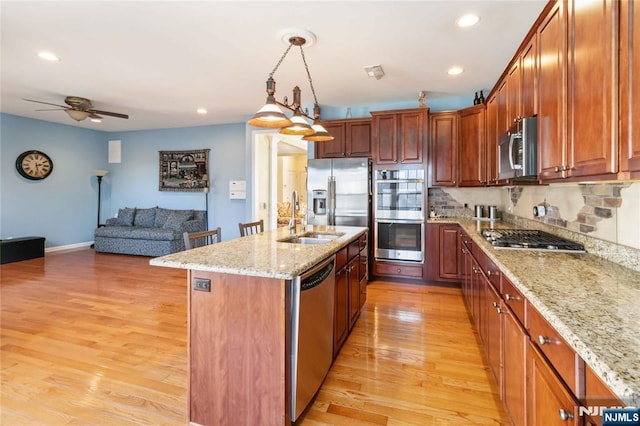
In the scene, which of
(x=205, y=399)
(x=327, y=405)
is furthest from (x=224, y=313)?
(x=327, y=405)

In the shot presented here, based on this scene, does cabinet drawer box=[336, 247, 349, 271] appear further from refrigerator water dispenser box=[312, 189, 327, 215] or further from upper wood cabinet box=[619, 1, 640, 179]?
refrigerator water dispenser box=[312, 189, 327, 215]

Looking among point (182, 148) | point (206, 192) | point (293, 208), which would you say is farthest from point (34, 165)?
point (293, 208)

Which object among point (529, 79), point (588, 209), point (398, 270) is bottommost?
point (398, 270)

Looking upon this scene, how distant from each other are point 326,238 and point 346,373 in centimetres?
112

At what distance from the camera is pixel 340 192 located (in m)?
4.59

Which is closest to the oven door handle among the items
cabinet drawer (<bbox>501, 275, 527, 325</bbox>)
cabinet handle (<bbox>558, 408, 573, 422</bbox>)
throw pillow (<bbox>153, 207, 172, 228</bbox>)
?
Result: cabinet drawer (<bbox>501, 275, 527, 325</bbox>)

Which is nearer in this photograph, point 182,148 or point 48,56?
point 48,56

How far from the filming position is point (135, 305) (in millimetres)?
3594

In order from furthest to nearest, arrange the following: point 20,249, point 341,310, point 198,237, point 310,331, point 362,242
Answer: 1. point 20,249
2. point 362,242
3. point 341,310
4. point 198,237
5. point 310,331

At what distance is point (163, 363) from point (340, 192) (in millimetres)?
3014

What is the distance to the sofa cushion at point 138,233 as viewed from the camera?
238 inches

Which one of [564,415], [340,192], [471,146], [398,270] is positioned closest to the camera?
[564,415]

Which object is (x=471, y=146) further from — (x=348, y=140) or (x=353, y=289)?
(x=353, y=289)

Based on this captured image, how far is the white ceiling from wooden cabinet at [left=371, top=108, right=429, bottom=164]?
34cm
